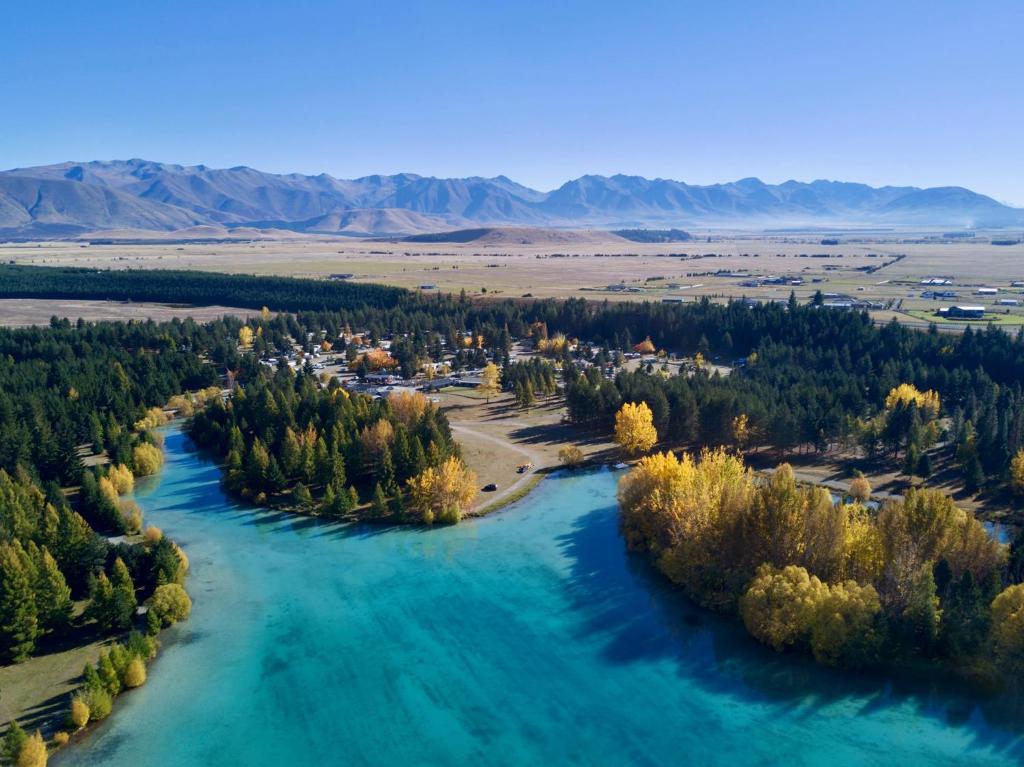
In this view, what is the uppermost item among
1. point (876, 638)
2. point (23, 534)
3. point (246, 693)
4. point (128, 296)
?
point (128, 296)

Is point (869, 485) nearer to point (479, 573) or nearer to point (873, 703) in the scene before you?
point (873, 703)

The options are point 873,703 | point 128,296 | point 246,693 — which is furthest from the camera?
point 128,296

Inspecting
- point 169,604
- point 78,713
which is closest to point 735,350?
Result: point 169,604

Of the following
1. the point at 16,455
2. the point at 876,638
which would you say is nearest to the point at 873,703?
the point at 876,638

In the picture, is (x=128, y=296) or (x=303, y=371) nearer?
(x=303, y=371)

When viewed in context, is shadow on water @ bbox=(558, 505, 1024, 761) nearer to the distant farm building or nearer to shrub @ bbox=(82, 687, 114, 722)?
shrub @ bbox=(82, 687, 114, 722)
